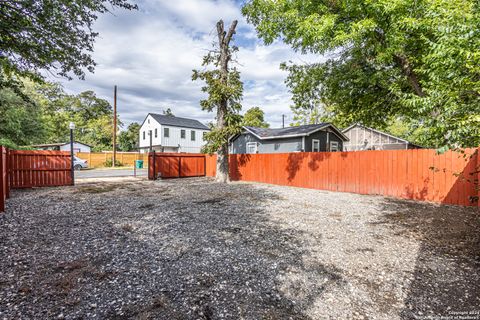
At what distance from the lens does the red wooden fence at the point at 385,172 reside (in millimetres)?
6684

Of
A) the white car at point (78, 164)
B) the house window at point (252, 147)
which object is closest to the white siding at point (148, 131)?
the white car at point (78, 164)

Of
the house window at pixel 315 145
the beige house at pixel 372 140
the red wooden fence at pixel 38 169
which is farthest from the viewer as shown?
the beige house at pixel 372 140

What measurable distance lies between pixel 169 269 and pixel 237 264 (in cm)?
89

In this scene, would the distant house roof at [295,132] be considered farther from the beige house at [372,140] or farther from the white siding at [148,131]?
the white siding at [148,131]

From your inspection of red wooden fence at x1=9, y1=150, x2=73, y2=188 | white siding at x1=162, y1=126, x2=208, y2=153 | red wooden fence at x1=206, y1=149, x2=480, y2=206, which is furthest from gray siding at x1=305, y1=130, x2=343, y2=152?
white siding at x1=162, y1=126, x2=208, y2=153

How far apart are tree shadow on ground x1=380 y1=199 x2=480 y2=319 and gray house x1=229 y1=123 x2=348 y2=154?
30.5 feet

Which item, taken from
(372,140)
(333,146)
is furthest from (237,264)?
(372,140)

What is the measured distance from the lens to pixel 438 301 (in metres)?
2.38

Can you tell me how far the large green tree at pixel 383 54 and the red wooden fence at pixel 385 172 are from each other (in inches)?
62.4

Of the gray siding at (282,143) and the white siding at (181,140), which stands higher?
the white siding at (181,140)

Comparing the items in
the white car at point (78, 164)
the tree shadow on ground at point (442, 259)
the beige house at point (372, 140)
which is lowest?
the tree shadow on ground at point (442, 259)

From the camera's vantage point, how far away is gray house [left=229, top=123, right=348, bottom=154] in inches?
593

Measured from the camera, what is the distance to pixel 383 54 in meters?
8.04

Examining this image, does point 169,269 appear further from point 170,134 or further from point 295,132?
point 170,134
